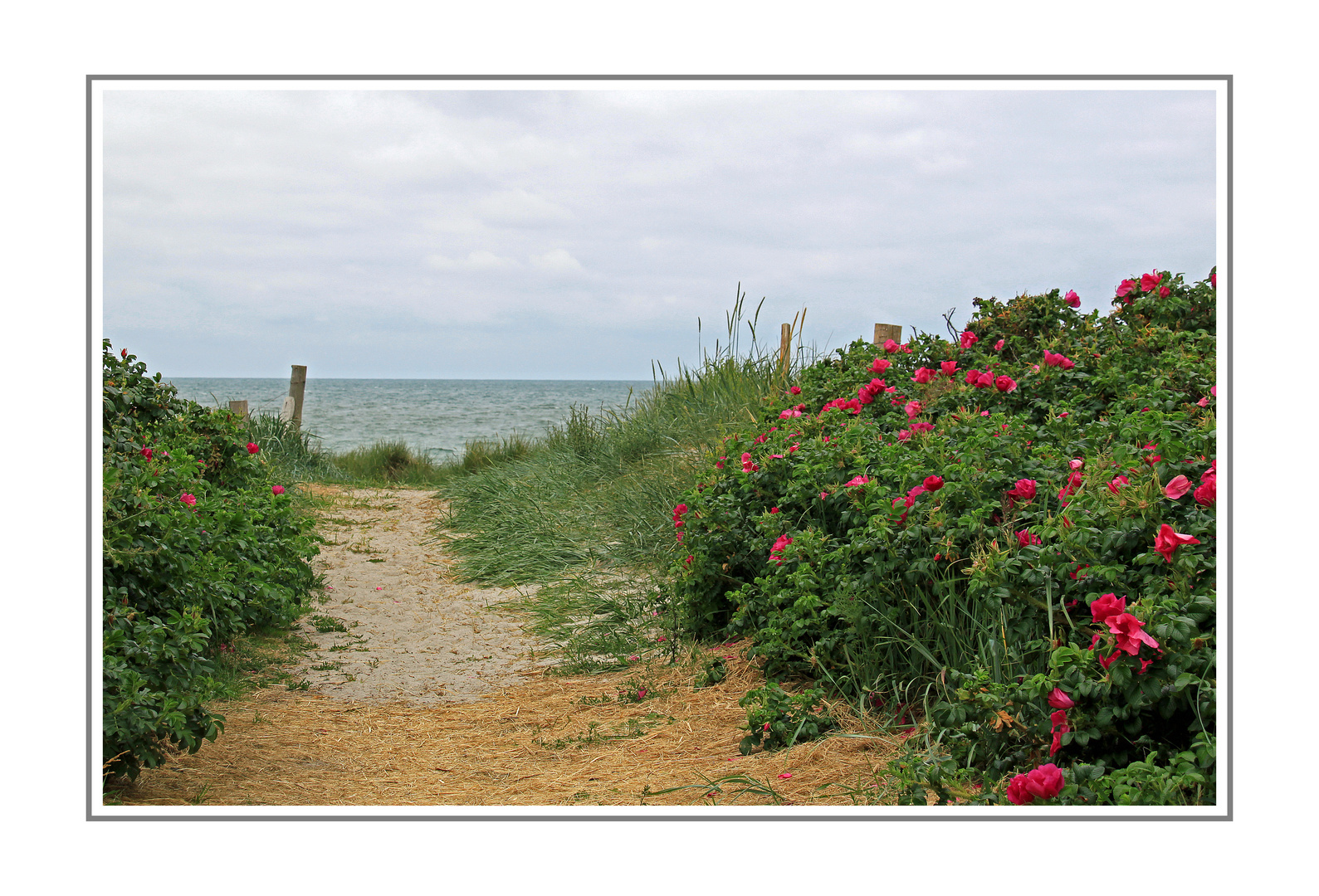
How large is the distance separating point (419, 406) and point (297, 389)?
31.6 metres

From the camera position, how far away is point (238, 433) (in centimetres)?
487

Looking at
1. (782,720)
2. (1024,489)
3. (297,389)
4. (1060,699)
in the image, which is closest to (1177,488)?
(1060,699)

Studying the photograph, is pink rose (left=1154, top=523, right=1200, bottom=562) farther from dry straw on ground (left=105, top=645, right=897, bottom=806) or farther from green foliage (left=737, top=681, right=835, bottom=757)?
green foliage (left=737, top=681, right=835, bottom=757)

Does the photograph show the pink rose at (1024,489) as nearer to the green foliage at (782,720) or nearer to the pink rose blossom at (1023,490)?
the pink rose blossom at (1023,490)

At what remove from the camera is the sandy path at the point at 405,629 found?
390cm

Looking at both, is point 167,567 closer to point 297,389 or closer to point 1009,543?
point 1009,543

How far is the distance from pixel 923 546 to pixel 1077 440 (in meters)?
0.82

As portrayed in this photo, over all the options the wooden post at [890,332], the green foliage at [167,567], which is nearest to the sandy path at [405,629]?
the green foliage at [167,567]

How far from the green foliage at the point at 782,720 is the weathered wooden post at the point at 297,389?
1070 cm

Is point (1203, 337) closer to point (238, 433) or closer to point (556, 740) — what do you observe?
point (556, 740)

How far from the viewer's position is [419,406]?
43.6 m
